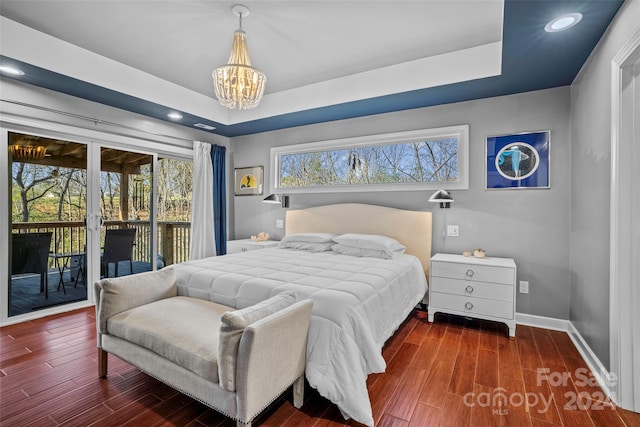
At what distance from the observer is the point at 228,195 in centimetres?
511

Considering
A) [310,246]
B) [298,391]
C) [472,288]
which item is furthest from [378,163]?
[298,391]

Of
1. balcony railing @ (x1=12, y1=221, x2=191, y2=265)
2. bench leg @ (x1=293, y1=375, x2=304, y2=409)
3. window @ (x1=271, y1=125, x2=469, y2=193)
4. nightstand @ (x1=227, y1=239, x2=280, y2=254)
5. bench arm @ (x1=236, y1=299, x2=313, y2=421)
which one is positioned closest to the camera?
bench arm @ (x1=236, y1=299, x2=313, y2=421)

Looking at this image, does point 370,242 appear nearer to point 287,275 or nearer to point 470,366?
point 287,275

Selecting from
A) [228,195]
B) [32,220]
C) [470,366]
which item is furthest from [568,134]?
[32,220]

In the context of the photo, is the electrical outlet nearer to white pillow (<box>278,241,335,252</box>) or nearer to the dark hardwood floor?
the dark hardwood floor

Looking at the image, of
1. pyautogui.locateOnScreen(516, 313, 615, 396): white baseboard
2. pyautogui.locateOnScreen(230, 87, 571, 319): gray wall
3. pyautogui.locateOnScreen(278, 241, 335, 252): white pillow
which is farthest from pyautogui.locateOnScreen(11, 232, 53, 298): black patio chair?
pyautogui.locateOnScreen(516, 313, 615, 396): white baseboard

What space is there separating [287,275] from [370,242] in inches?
47.4

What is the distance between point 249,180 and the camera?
4.97 metres

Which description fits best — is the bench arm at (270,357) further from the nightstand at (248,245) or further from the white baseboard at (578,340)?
the nightstand at (248,245)

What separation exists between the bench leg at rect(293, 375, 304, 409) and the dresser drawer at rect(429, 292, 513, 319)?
5.86 ft

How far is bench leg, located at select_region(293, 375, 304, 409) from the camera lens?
5.71 ft

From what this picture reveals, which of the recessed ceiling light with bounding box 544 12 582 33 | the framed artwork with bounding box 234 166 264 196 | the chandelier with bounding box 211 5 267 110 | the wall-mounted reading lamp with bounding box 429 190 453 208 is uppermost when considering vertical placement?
the recessed ceiling light with bounding box 544 12 582 33

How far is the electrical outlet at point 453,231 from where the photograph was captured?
3.33 meters

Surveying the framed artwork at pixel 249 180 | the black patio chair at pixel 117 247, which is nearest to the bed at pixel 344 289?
the framed artwork at pixel 249 180
